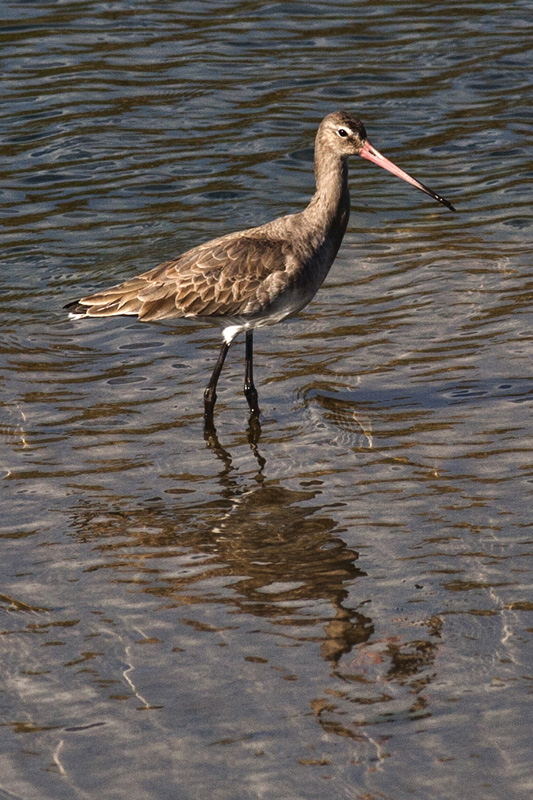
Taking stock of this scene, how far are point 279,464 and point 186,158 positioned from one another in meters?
6.69

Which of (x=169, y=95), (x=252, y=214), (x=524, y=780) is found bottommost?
(x=524, y=780)

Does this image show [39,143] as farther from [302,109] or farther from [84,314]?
[84,314]

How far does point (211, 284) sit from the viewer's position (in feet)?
29.7

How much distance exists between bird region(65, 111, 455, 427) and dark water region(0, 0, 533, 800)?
60 centimetres

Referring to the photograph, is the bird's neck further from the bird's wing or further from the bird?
the bird's wing

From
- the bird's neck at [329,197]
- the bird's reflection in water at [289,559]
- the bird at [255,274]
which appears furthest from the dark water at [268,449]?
the bird's neck at [329,197]

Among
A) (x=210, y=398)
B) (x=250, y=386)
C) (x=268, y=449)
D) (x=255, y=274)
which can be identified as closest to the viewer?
(x=268, y=449)

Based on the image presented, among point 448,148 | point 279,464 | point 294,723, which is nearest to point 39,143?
point 448,148

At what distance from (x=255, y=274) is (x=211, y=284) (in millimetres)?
338

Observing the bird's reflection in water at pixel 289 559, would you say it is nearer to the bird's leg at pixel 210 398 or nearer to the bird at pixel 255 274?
the bird's leg at pixel 210 398

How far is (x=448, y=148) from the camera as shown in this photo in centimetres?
1438

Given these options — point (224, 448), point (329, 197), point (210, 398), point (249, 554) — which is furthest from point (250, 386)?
point (249, 554)

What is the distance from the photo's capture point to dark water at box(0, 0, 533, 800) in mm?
5527

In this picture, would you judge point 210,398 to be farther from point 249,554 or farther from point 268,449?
point 249,554
